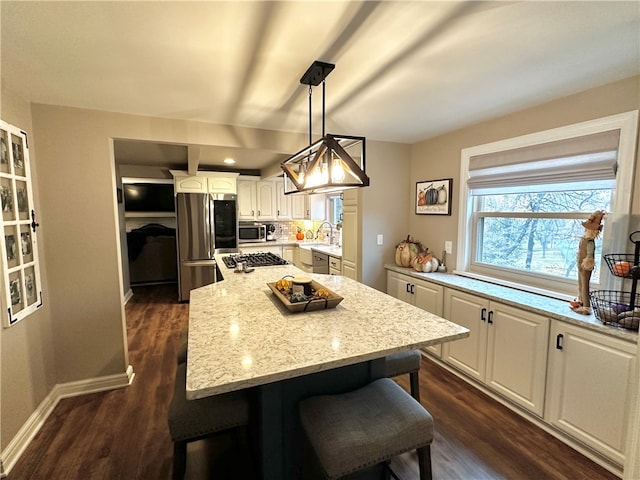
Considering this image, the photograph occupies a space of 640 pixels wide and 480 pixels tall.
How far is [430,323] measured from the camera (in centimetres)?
151

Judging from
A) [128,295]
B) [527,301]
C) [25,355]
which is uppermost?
[527,301]

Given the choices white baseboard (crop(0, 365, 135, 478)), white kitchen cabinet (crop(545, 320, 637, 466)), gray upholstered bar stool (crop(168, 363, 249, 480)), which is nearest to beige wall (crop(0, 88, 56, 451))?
white baseboard (crop(0, 365, 135, 478))

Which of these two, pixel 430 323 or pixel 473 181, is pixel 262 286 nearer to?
pixel 430 323

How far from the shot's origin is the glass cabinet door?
179cm

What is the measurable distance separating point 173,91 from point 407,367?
2.31m

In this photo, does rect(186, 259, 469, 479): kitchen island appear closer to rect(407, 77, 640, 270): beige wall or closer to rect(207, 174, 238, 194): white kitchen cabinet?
rect(407, 77, 640, 270): beige wall

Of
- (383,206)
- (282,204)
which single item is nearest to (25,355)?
(383,206)

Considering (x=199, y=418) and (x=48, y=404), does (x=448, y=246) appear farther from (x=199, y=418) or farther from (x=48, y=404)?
(x=48, y=404)

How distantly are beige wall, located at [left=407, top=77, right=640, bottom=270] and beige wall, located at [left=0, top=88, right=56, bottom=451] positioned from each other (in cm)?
345

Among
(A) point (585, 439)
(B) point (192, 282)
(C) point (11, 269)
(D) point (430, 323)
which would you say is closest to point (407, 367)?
(D) point (430, 323)

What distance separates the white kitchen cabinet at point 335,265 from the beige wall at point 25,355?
9.48ft

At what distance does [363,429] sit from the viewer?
111 cm

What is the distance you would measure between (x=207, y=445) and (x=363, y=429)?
53.6 inches

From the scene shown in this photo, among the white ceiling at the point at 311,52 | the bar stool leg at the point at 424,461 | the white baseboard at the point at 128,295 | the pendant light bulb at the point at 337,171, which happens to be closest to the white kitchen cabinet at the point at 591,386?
the bar stool leg at the point at 424,461
